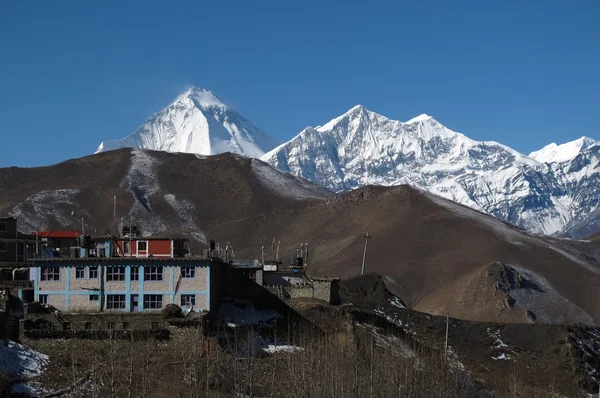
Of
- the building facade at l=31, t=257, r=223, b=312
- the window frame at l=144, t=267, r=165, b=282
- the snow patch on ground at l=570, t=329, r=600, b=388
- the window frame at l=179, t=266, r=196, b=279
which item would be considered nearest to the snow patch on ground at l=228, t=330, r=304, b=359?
the building facade at l=31, t=257, r=223, b=312

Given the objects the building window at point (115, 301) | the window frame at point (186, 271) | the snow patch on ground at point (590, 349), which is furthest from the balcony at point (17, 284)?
the snow patch on ground at point (590, 349)

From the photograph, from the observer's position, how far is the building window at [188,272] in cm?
6894

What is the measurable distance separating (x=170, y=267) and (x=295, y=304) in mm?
14304

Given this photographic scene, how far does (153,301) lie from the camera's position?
68.9 metres

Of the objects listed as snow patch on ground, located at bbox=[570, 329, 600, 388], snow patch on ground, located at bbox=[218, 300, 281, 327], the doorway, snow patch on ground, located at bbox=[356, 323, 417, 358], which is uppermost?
the doorway

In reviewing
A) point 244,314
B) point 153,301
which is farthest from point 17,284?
point 244,314

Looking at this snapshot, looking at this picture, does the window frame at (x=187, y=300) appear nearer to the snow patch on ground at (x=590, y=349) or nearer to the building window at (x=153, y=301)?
the building window at (x=153, y=301)

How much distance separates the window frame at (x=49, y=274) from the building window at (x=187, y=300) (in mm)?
7747

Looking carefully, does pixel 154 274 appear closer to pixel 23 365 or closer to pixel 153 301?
pixel 153 301

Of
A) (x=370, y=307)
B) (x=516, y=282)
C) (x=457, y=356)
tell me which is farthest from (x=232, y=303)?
(x=516, y=282)

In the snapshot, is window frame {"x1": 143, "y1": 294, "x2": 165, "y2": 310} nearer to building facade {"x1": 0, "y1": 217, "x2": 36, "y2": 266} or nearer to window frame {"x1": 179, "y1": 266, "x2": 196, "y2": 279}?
window frame {"x1": 179, "y1": 266, "x2": 196, "y2": 279}

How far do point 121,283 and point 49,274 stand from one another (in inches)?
Answer: 175

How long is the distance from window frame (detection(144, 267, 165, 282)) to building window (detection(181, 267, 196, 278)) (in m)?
1.22

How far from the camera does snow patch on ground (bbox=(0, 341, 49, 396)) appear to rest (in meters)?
54.0
